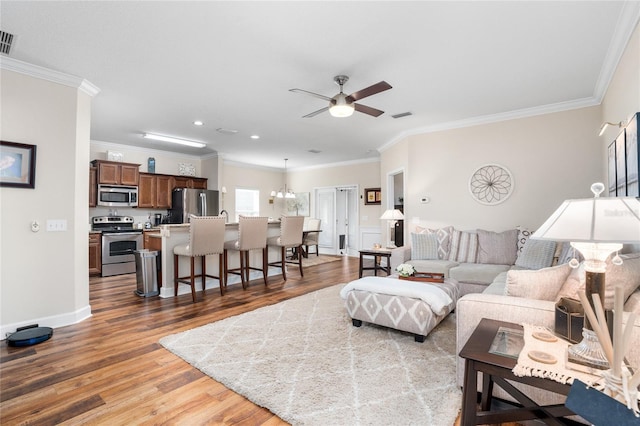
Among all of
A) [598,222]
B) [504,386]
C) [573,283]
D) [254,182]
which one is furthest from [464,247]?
[254,182]

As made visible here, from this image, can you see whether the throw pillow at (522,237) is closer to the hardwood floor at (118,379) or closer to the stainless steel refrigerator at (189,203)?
the hardwood floor at (118,379)

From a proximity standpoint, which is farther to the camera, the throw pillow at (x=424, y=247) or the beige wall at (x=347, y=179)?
the beige wall at (x=347, y=179)

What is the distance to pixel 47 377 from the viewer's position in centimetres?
219

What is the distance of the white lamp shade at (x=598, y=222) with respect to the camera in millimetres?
1081

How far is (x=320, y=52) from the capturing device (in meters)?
2.78

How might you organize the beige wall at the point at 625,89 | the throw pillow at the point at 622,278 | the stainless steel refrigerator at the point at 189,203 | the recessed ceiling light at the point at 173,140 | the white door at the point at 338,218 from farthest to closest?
1. the white door at the point at 338,218
2. the stainless steel refrigerator at the point at 189,203
3. the recessed ceiling light at the point at 173,140
4. the beige wall at the point at 625,89
5. the throw pillow at the point at 622,278

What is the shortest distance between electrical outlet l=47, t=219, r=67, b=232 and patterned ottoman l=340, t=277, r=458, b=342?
10.2 feet

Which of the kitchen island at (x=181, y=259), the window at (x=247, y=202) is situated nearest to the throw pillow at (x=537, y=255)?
the kitchen island at (x=181, y=259)

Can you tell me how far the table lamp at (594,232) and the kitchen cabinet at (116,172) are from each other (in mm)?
6874

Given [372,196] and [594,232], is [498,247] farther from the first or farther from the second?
[372,196]

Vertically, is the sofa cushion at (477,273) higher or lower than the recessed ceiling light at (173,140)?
lower

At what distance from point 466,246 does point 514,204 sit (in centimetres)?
99

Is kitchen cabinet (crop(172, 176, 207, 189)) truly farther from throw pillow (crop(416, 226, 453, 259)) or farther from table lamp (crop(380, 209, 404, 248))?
throw pillow (crop(416, 226, 453, 259))

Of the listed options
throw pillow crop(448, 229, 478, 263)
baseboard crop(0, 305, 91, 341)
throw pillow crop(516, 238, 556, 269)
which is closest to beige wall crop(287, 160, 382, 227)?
throw pillow crop(448, 229, 478, 263)
